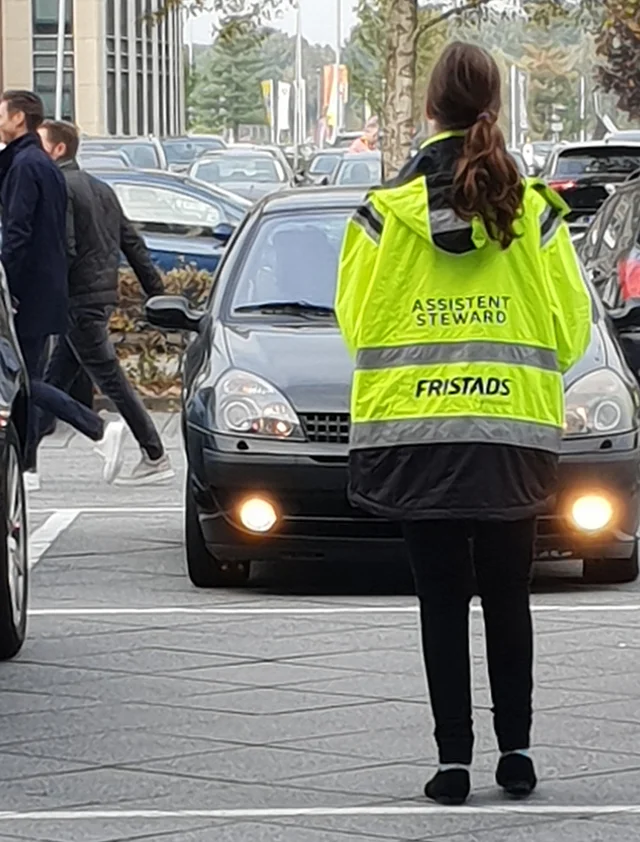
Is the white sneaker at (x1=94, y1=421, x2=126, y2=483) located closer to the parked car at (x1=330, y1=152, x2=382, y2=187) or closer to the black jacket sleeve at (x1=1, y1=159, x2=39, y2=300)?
the black jacket sleeve at (x1=1, y1=159, x2=39, y2=300)

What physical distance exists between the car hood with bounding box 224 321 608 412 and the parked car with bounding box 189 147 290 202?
27.2m

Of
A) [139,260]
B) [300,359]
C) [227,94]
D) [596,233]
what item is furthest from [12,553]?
[227,94]

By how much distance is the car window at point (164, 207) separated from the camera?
936 inches

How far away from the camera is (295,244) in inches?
411

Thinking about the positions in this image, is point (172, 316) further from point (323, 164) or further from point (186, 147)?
point (186, 147)

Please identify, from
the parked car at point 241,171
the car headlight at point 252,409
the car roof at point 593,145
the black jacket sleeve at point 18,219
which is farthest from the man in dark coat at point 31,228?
the parked car at point 241,171

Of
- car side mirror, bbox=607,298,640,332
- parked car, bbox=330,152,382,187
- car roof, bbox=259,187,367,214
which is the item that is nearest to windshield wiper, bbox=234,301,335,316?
car roof, bbox=259,187,367,214

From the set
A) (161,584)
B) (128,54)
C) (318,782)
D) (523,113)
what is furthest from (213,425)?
(128,54)

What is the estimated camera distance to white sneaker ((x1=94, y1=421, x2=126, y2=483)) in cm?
1298

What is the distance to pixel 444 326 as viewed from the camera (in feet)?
19.2

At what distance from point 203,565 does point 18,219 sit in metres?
3.24

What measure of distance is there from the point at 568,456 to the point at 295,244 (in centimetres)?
202

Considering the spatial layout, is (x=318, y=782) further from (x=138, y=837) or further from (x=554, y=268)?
(x=554, y=268)

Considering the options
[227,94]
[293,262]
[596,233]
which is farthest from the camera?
[227,94]
